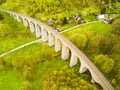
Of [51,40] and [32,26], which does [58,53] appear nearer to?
[51,40]

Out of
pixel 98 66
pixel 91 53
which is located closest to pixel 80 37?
pixel 91 53

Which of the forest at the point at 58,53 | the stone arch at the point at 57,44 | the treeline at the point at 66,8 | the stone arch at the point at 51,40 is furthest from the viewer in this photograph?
the treeline at the point at 66,8

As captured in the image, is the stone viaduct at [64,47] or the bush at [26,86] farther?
the bush at [26,86]

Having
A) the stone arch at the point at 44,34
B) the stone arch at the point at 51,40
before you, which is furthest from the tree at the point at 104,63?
the stone arch at the point at 44,34

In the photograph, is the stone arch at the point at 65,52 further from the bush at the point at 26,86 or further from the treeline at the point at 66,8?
the treeline at the point at 66,8

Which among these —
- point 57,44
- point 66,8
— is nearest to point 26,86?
point 57,44
